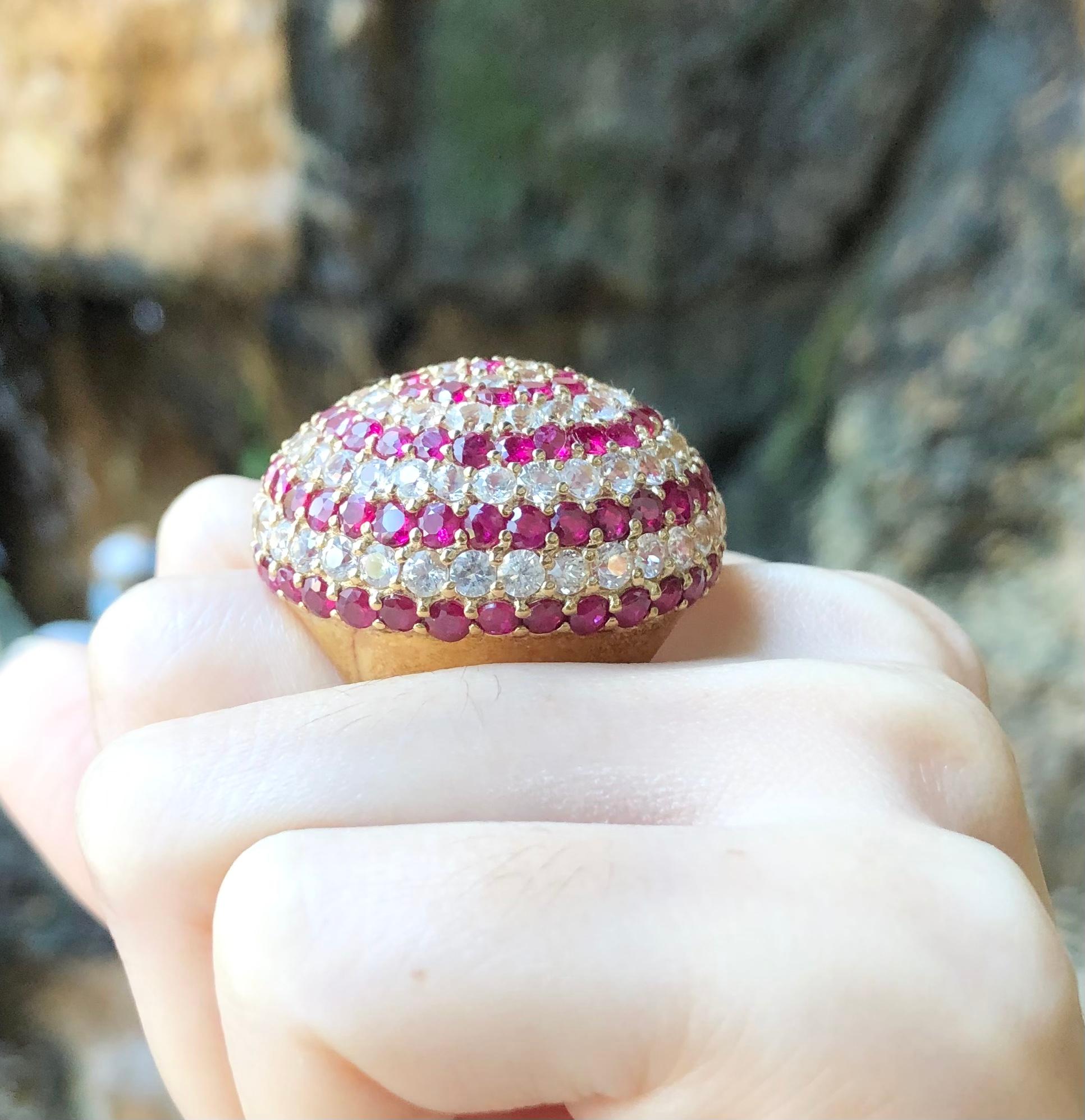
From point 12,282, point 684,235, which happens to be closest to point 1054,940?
point 684,235

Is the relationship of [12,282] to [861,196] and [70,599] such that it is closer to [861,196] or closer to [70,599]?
[70,599]

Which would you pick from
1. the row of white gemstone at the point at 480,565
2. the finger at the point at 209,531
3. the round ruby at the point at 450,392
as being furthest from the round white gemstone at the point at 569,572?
the finger at the point at 209,531

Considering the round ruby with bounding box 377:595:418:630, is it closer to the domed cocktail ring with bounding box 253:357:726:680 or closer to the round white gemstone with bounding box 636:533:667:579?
the domed cocktail ring with bounding box 253:357:726:680

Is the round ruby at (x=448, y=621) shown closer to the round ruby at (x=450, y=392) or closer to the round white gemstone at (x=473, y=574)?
the round white gemstone at (x=473, y=574)

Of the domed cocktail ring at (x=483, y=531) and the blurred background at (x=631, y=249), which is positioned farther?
the blurred background at (x=631, y=249)

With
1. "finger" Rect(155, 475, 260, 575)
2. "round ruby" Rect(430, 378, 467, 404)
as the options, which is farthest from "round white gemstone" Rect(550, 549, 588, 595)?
"finger" Rect(155, 475, 260, 575)

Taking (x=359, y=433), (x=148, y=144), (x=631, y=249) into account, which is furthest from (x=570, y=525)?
(x=148, y=144)

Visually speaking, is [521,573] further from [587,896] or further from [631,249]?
[631,249]
